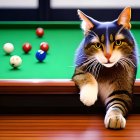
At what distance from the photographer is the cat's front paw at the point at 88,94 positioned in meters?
1.89

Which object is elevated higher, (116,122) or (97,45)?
(97,45)

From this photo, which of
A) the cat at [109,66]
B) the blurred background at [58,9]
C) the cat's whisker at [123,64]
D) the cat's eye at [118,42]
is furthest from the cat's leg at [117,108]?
the blurred background at [58,9]

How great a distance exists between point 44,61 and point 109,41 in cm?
74

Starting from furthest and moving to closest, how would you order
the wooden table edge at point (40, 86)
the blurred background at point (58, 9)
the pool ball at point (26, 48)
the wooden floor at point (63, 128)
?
1. the blurred background at point (58, 9)
2. the pool ball at point (26, 48)
3. the wooden table edge at point (40, 86)
4. the wooden floor at point (63, 128)

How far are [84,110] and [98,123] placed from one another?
146 mm

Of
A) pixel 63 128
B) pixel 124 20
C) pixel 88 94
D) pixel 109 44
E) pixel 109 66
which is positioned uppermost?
pixel 124 20

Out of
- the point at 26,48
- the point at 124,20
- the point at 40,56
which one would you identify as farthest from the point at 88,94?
the point at 26,48

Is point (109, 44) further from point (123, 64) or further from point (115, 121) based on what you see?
point (115, 121)

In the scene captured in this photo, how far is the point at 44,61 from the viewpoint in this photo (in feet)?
8.23

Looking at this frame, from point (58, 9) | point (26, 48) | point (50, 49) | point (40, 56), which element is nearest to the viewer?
point (40, 56)

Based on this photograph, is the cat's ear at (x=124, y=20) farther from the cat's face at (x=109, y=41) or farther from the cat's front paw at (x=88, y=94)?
the cat's front paw at (x=88, y=94)

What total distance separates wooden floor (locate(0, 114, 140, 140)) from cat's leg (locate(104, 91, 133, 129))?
37 mm

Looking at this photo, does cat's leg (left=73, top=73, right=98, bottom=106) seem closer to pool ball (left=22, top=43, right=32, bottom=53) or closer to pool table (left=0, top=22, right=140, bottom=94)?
pool table (left=0, top=22, right=140, bottom=94)

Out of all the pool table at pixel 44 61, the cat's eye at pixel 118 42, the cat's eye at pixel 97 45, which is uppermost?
the cat's eye at pixel 118 42
